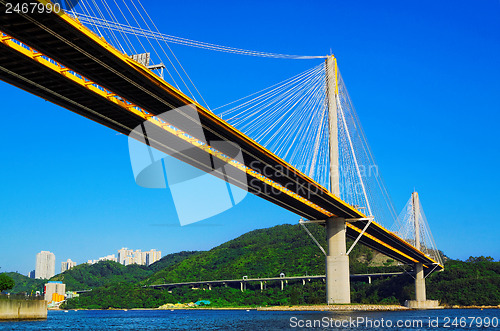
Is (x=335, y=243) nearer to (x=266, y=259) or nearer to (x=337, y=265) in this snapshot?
(x=337, y=265)

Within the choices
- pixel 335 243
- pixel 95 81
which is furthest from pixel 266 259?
pixel 95 81

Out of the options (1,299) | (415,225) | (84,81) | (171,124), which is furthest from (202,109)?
(415,225)

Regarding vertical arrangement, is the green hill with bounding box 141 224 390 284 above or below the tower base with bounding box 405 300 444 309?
above

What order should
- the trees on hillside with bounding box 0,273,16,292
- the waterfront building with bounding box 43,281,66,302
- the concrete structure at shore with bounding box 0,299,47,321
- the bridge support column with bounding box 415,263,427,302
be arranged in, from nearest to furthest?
1. the concrete structure at shore with bounding box 0,299,47,321
2. the trees on hillside with bounding box 0,273,16,292
3. the bridge support column with bounding box 415,263,427,302
4. the waterfront building with bounding box 43,281,66,302

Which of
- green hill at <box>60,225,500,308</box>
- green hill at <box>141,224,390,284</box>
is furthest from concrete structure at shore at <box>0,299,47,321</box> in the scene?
green hill at <box>141,224,390,284</box>

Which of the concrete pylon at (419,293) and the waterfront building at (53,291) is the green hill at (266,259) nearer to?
the waterfront building at (53,291)

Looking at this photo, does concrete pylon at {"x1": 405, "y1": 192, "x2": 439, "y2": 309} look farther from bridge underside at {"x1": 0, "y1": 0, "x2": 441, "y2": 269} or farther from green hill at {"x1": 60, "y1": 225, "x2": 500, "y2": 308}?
bridge underside at {"x1": 0, "y1": 0, "x2": 441, "y2": 269}

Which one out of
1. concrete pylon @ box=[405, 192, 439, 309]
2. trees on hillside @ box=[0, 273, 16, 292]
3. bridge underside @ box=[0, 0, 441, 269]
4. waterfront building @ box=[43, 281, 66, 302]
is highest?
bridge underside @ box=[0, 0, 441, 269]

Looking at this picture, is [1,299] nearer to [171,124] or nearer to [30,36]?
[171,124]
